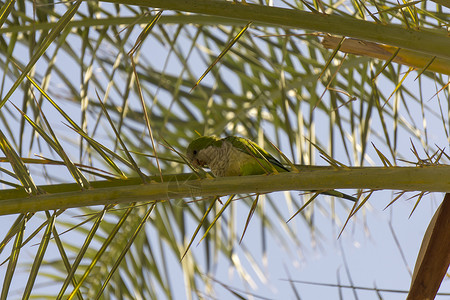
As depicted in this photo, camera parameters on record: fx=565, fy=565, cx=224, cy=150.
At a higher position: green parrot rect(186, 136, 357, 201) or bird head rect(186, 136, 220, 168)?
bird head rect(186, 136, 220, 168)

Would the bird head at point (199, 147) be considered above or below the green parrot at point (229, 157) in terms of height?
above

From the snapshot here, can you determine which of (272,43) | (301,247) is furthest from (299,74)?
(301,247)

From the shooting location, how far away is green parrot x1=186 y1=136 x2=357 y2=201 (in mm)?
1863

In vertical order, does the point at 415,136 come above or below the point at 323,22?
above

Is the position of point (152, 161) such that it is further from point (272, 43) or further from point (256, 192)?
point (256, 192)

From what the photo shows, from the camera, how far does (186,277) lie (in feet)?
7.37

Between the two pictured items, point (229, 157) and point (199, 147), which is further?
point (199, 147)

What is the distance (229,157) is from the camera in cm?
190

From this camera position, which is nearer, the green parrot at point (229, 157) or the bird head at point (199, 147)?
the green parrot at point (229, 157)

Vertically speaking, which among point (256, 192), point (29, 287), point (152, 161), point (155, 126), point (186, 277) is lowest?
point (29, 287)

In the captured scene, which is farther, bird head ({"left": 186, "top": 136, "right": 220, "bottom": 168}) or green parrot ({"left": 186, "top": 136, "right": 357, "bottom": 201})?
bird head ({"left": 186, "top": 136, "right": 220, "bottom": 168})

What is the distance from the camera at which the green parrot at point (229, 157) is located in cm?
186

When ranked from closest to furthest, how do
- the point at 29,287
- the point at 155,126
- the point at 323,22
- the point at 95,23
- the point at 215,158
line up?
the point at 29,287 → the point at 323,22 → the point at 95,23 → the point at 215,158 → the point at 155,126

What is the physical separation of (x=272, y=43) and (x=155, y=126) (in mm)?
638
